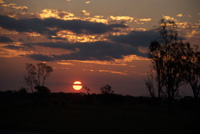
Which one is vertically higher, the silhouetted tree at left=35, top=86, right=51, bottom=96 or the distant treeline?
the silhouetted tree at left=35, top=86, right=51, bottom=96

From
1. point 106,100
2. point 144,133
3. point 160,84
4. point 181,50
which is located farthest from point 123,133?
point 106,100

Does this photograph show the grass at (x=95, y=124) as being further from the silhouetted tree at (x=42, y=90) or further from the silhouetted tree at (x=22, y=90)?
the silhouetted tree at (x=22, y=90)

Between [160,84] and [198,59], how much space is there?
30.6 feet

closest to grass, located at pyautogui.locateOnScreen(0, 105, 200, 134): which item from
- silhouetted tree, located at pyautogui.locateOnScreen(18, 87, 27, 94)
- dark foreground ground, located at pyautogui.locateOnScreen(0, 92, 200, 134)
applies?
dark foreground ground, located at pyautogui.locateOnScreen(0, 92, 200, 134)

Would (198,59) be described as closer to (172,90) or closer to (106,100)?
(172,90)

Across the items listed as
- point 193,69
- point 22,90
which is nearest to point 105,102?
point 193,69

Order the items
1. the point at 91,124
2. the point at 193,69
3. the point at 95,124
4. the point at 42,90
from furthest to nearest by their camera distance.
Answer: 1. the point at 42,90
2. the point at 193,69
3. the point at 95,124
4. the point at 91,124

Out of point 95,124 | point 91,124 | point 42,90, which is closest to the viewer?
point 91,124

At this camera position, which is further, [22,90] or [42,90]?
[22,90]

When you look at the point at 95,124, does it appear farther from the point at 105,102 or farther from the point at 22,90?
the point at 22,90

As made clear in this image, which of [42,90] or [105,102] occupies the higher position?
[42,90]

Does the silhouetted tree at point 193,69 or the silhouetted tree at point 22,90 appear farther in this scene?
the silhouetted tree at point 22,90

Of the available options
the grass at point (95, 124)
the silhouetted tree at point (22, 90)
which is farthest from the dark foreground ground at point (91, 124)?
the silhouetted tree at point (22, 90)

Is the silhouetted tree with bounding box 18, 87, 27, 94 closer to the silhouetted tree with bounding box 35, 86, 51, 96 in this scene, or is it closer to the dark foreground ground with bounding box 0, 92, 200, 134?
the silhouetted tree with bounding box 35, 86, 51, 96
